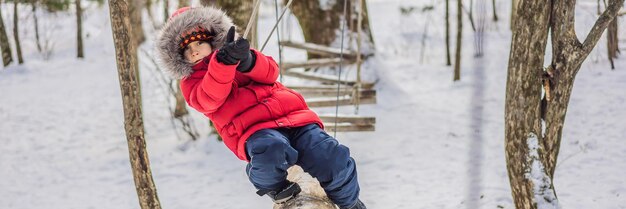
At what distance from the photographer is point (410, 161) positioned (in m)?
5.62

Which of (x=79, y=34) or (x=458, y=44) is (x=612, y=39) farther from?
(x=79, y=34)

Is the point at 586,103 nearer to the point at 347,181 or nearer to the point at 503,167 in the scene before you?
the point at 503,167

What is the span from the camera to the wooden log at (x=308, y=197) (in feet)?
8.34

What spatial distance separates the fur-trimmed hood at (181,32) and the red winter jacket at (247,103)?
8 centimetres

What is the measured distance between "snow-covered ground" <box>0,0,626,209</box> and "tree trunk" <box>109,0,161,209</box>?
1526 mm

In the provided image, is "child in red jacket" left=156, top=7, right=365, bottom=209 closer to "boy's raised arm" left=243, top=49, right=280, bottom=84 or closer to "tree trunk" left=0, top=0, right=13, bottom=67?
"boy's raised arm" left=243, top=49, right=280, bottom=84

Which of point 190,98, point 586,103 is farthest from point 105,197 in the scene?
point 586,103

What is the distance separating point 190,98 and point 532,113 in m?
1.68

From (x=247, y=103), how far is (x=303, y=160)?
33cm

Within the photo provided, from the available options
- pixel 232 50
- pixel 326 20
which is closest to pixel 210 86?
pixel 232 50

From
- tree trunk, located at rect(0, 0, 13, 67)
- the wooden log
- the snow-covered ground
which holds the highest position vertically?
the wooden log

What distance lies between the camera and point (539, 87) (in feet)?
10.2

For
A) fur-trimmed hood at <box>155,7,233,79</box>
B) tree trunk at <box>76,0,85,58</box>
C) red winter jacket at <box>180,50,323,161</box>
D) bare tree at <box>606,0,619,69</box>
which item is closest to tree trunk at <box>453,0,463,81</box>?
bare tree at <box>606,0,619,69</box>

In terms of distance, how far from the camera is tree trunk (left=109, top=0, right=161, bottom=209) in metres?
3.47
